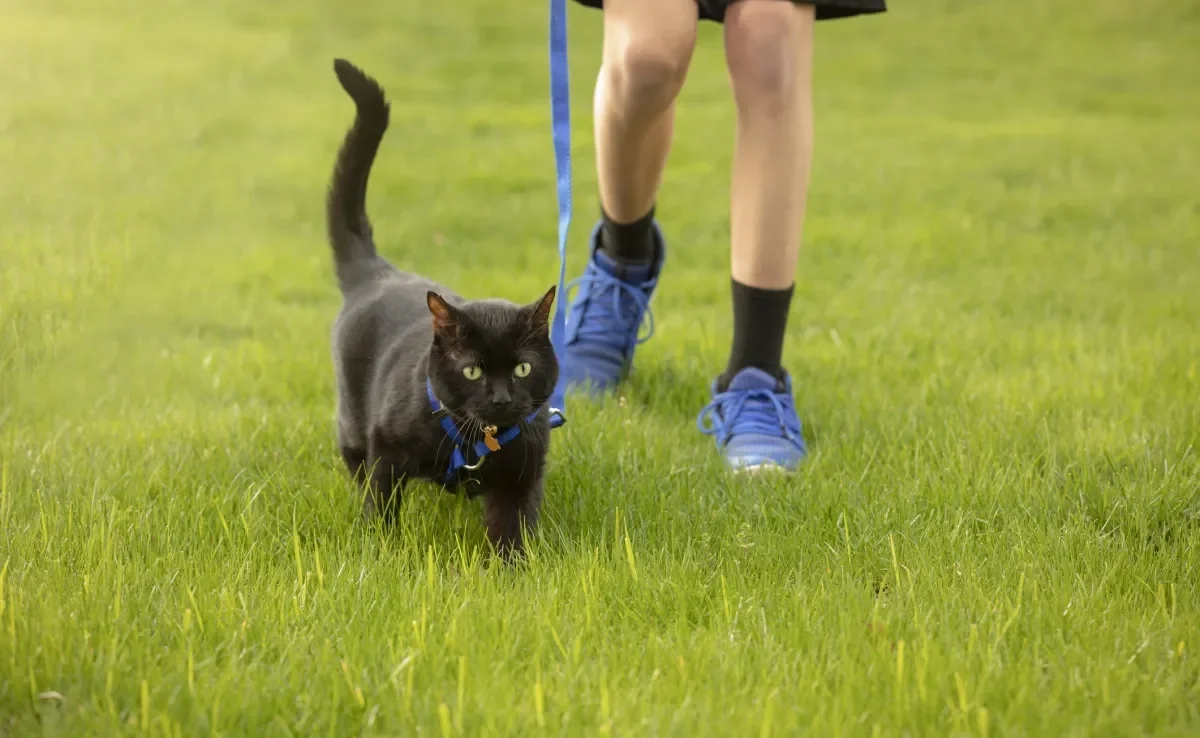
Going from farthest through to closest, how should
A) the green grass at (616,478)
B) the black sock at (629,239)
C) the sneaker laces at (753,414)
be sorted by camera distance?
the black sock at (629,239) → the sneaker laces at (753,414) → the green grass at (616,478)

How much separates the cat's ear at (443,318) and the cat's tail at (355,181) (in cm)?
69

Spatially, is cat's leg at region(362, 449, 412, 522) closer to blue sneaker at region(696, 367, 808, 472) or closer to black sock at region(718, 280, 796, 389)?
blue sneaker at region(696, 367, 808, 472)

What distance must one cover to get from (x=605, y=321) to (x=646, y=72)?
80 centimetres

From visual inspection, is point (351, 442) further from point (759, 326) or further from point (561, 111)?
point (759, 326)

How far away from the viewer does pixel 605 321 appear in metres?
3.11

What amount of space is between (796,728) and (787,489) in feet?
3.11

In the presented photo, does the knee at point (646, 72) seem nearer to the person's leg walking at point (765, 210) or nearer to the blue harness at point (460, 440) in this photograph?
the person's leg walking at point (765, 210)

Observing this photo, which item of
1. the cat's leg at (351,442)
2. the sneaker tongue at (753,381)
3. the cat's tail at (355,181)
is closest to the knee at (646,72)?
the cat's tail at (355,181)

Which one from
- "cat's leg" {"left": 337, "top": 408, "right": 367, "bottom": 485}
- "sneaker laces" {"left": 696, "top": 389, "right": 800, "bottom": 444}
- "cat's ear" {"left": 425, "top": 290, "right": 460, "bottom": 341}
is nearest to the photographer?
"cat's ear" {"left": 425, "top": 290, "right": 460, "bottom": 341}

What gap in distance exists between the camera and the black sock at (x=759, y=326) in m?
2.66

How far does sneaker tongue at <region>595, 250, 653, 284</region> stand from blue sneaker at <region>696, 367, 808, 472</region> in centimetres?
52

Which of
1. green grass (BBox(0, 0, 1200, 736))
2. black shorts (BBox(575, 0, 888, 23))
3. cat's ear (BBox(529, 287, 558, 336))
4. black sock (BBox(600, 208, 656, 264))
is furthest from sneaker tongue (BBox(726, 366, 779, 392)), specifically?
black shorts (BBox(575, 0, 888, 23))

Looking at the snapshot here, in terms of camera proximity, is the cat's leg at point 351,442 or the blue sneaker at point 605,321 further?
the blue sneaker at point 605,321

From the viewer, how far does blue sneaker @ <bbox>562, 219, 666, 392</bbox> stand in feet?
10.1
